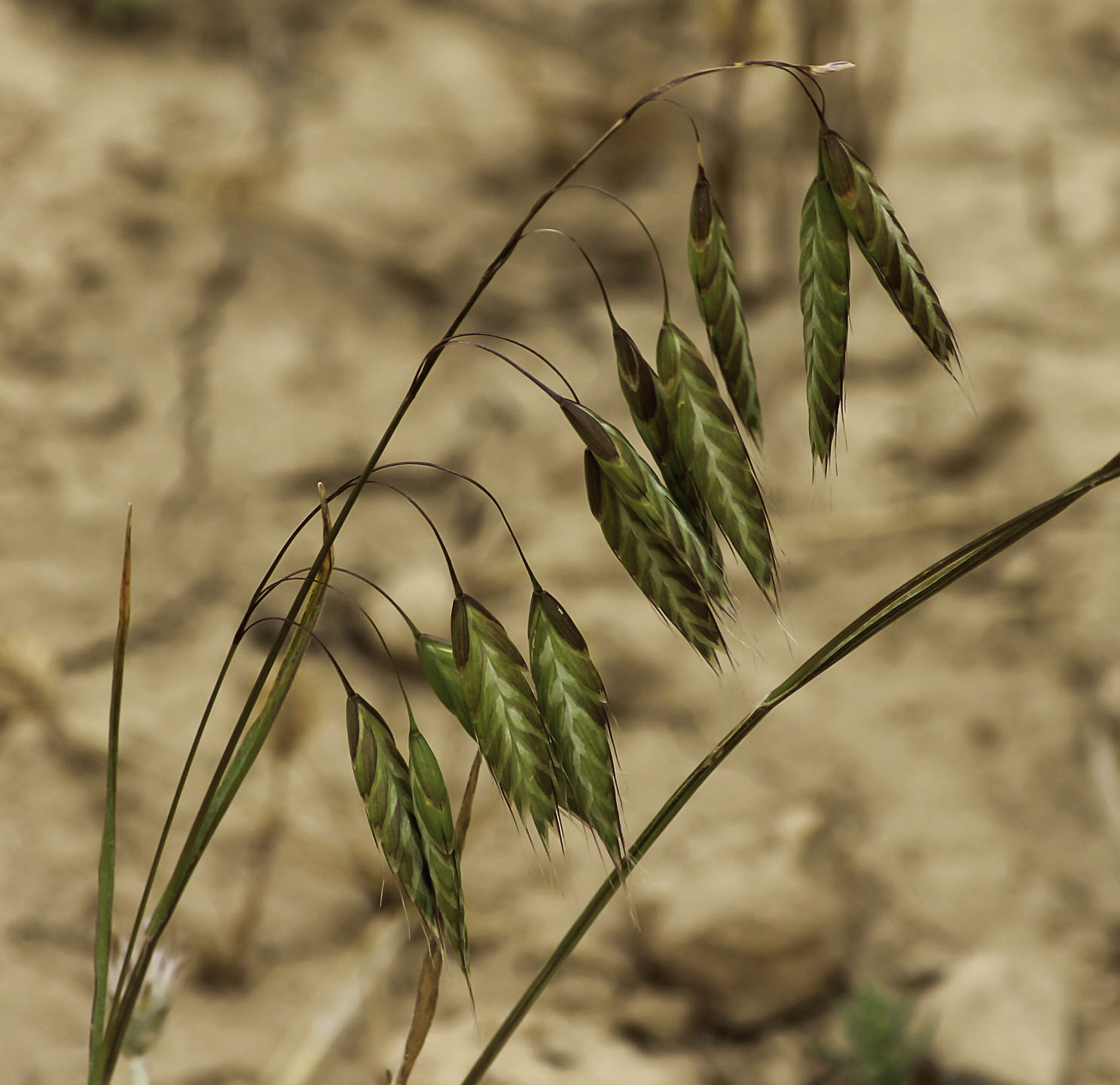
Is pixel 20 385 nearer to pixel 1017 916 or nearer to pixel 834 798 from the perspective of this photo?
pixel 834 798

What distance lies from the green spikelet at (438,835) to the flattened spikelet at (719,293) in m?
0.27

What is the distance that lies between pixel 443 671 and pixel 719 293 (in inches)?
10.7

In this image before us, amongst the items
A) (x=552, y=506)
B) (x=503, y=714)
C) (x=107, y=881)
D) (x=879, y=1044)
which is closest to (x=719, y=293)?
(x=503, y=714)

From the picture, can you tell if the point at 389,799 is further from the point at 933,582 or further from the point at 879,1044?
the point at 879,1044

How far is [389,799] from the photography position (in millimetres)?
615

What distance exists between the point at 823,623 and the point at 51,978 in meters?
1.12

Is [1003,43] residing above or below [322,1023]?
above

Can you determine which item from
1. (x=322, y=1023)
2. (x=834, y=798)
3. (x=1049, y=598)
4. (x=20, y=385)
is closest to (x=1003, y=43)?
(x=1049, y=598)

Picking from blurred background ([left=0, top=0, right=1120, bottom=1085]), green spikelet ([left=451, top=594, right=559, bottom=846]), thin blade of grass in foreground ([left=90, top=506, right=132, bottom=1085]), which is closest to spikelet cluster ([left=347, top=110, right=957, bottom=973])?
green spikelet ([left=451, top=594, right=559, bottom=846])

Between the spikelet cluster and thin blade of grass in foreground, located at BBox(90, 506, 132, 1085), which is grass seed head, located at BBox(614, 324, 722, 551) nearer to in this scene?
the spikelet cluster

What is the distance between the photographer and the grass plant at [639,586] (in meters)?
0.58

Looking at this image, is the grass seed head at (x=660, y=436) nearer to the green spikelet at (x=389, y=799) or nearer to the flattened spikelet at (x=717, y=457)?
the flattened spikelet at (x=717, y=457)

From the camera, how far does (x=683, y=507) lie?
647 millimetres

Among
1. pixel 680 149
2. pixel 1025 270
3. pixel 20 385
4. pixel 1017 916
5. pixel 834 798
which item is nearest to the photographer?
pixel 1017 916
